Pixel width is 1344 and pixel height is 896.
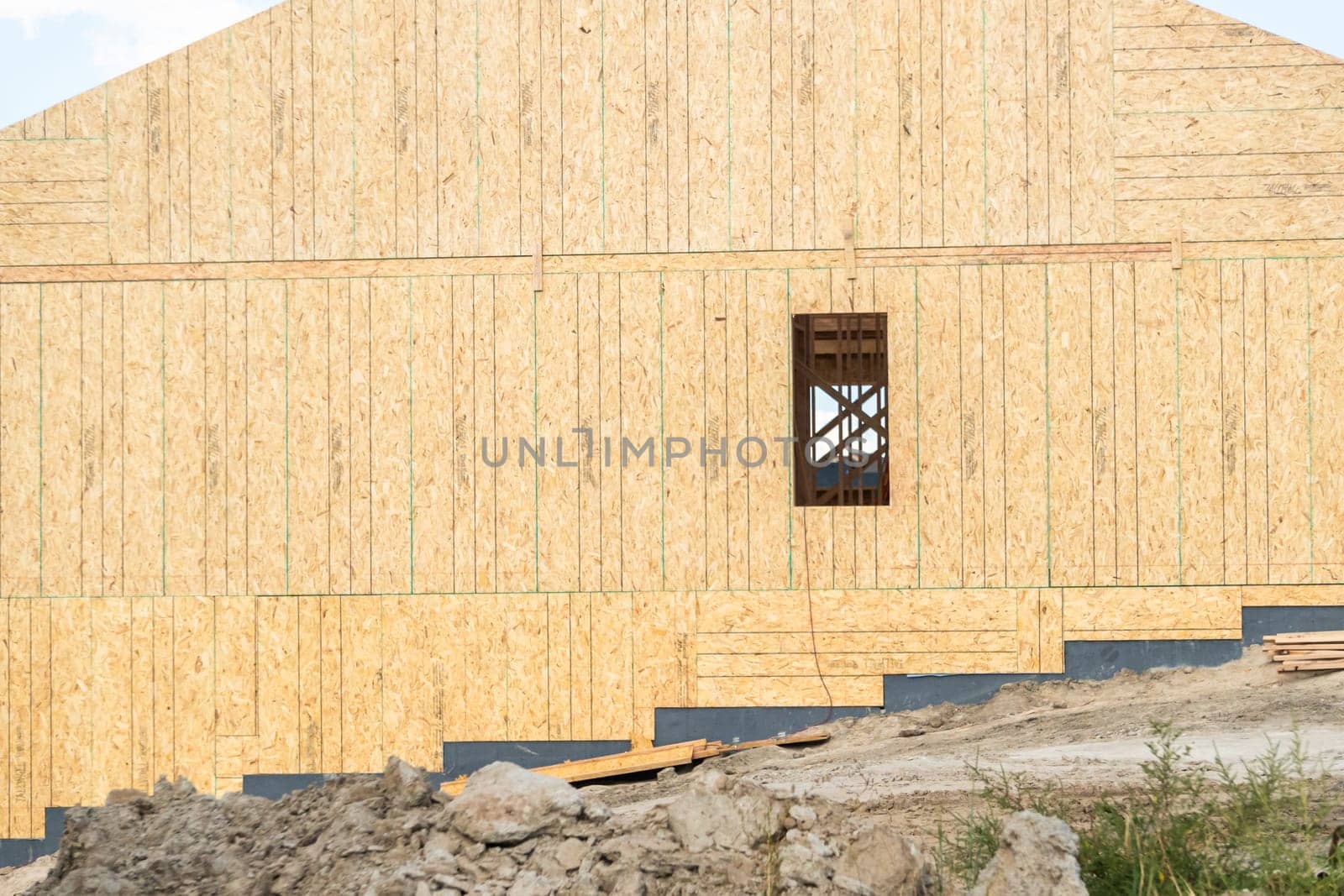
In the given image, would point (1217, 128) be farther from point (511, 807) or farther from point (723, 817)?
point (511, 807)

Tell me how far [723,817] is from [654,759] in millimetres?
4755

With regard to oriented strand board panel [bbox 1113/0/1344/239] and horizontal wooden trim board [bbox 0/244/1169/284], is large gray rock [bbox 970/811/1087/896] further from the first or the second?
oriented strand board panel [bbox 1113/0/1344/239]

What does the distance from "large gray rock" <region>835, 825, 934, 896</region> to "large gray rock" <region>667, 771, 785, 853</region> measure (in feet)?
1.09

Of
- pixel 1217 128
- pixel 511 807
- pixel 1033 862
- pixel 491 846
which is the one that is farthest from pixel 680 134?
pixel 1033 862

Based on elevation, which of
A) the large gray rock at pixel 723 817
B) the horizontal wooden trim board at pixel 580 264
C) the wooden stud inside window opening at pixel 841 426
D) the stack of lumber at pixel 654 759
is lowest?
the stack of lumber at pixel 654 759

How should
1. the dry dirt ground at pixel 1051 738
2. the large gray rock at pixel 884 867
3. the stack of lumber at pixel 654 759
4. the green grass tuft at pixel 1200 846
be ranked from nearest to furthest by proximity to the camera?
the green grass tuft at pixel 1200 846 < the large gray rock at pixel 884 867 < the dry dirt ground at pixel 1051 738 < the stack of lumber at pixel 654 759

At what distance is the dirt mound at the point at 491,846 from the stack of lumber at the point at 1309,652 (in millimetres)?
5887

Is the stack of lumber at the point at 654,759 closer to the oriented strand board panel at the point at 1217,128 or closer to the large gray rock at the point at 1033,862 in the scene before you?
the large gray rock at the point at 1033,862

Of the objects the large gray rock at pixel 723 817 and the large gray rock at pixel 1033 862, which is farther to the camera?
the large gray rock at pixel 723 817

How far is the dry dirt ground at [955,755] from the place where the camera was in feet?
15.6

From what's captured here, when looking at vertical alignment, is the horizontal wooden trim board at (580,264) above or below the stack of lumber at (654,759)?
above

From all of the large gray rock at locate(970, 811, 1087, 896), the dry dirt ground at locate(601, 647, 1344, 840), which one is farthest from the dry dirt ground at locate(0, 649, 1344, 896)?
the large gray rock at locate(970, 811, 1087, 896)

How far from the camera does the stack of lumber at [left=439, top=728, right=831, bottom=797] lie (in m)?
9.13

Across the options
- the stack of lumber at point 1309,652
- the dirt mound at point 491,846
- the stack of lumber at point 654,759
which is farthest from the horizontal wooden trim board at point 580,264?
the dirt mound at point 491,846
